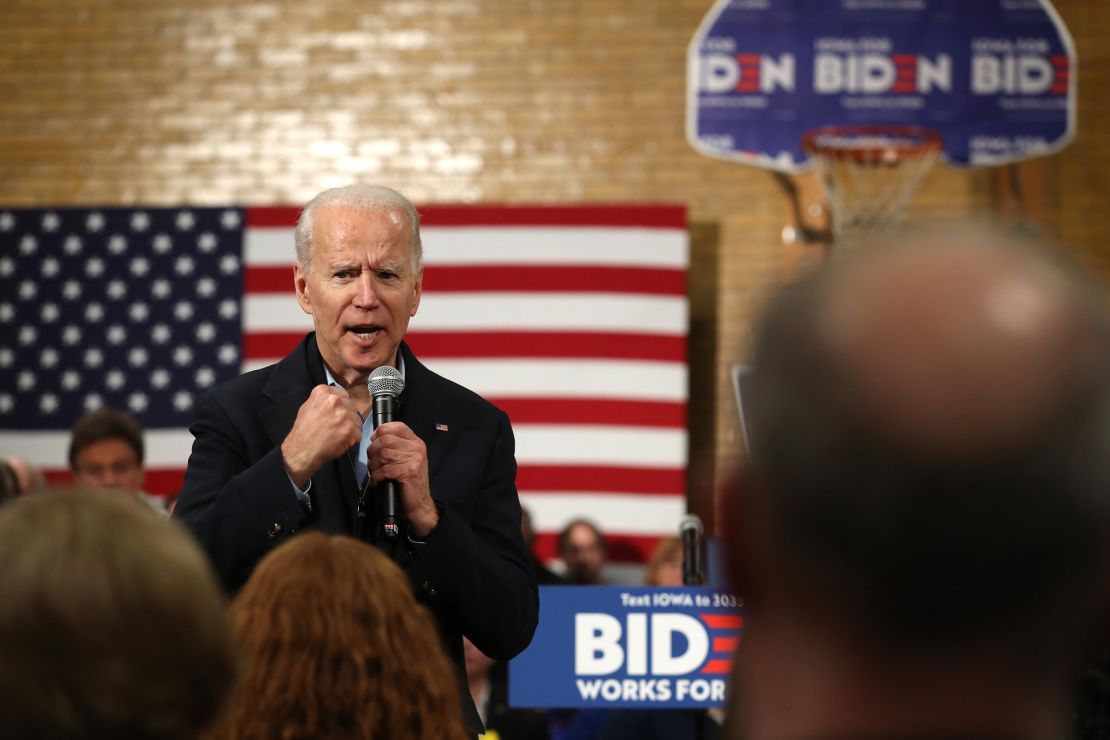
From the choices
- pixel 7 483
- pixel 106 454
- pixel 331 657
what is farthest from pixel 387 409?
pixel 106 454

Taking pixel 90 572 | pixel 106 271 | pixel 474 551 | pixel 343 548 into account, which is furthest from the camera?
pixel 106 271

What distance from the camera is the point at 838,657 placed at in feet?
1.88

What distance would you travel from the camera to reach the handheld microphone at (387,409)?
2168mm

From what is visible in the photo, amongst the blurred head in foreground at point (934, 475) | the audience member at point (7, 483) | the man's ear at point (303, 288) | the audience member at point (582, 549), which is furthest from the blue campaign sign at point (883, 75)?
the blurred head in foreground at point (934, 475)

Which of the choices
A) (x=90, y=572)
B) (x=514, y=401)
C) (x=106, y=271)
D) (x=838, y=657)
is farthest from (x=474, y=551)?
(x=106, y=271)

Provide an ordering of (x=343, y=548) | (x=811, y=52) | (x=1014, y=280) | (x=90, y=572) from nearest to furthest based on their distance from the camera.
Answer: (x=1014, y=280)
(x=90, y=572)
(x=343, y=548)
(x=811, y=52)

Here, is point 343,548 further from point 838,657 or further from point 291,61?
point 291,61

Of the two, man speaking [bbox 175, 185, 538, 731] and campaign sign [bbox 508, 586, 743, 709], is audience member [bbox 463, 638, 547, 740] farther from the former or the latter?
man speaking [bbox 175, 185, 538, 731]

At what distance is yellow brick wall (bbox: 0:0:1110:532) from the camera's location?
8812 millimetres

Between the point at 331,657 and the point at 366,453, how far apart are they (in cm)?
77

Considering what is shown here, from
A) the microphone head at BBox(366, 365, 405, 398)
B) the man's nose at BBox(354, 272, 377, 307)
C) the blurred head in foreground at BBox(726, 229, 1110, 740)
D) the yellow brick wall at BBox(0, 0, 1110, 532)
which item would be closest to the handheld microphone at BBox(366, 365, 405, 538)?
the microphone head at BBox(366, 365, 405, 398)

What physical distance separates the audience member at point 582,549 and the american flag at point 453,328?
373 millimetres

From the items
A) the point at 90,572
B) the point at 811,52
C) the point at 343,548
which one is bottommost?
the point at 343,548

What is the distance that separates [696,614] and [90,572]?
2.77 meters
